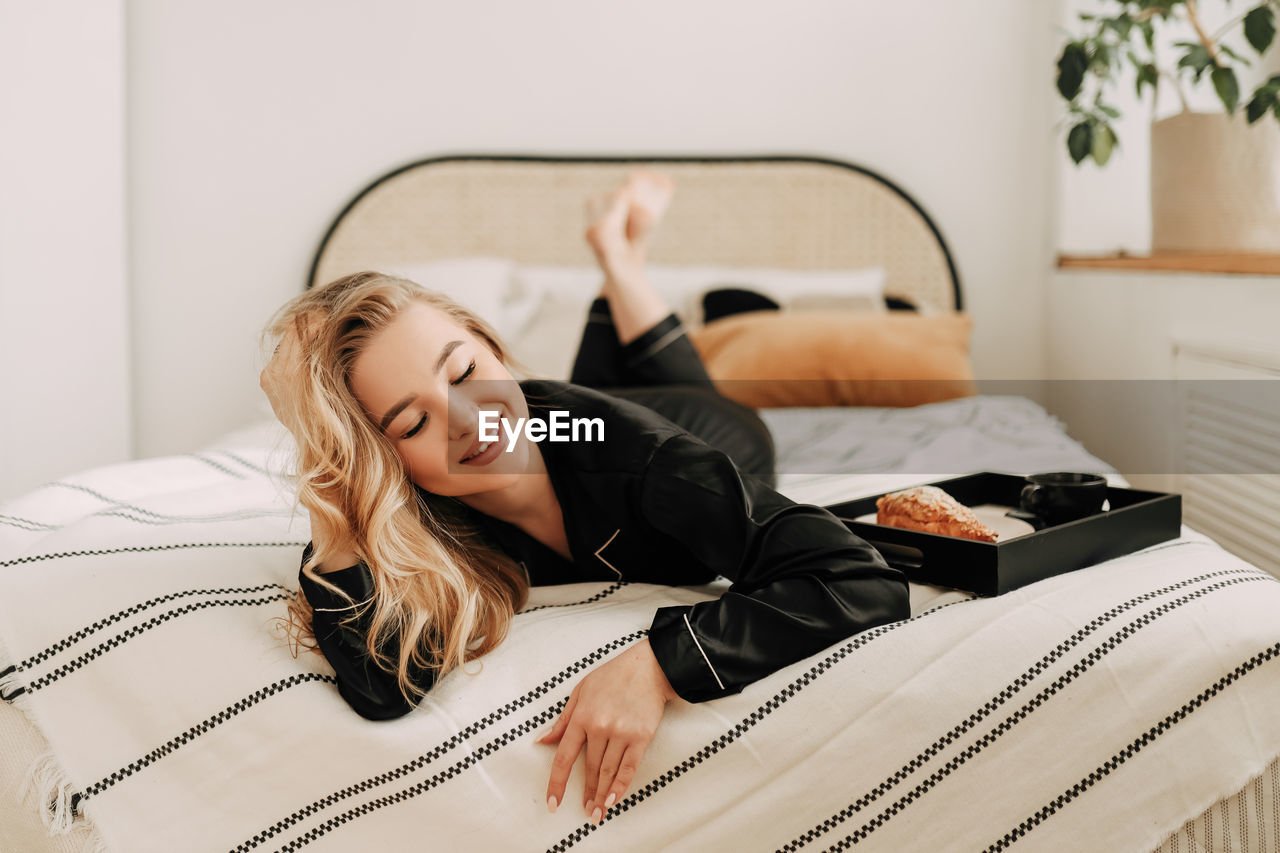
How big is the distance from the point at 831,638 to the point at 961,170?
244cm

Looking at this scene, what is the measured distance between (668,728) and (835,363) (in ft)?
5.03

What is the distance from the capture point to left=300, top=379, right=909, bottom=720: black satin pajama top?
2.89ft

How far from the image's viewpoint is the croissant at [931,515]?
1.04 meters

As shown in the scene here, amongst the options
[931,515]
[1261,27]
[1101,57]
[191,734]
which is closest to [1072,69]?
[1101,57]

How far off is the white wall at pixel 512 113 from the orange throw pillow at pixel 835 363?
85 centimetres

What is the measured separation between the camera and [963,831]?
2.87 ft

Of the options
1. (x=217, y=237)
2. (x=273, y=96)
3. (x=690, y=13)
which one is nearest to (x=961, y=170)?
(x=690, y=13)

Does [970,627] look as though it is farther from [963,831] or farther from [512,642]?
[512,642]

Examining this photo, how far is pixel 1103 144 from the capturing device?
2.33 meters

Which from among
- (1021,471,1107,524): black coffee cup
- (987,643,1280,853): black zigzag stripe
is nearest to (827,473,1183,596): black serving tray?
(1021,471,1107,524): black coffee cup

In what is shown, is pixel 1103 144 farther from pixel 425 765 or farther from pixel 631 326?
pixel 425 765

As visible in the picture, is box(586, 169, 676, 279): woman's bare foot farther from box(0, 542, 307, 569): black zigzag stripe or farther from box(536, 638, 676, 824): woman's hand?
box(536, 638, 676, 824): woman's hand

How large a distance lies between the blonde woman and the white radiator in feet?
3.18

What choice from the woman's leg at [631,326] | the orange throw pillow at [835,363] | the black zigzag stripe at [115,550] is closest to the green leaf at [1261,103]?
the orange throw pillow at [835,363]
